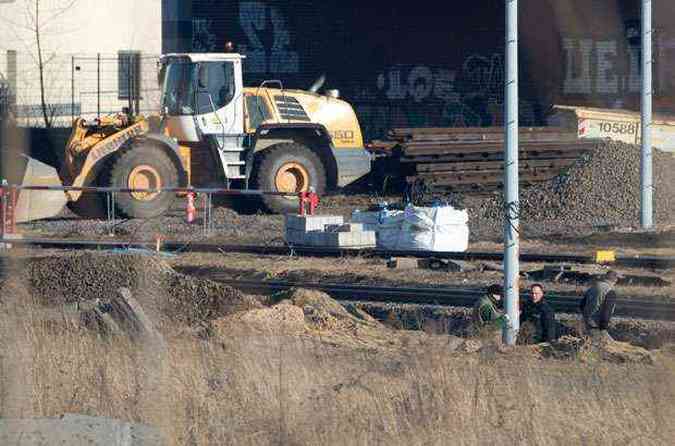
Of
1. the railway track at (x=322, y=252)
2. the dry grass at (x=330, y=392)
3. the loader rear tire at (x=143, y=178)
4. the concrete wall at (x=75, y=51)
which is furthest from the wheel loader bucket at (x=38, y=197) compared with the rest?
the dry grass at (x=330, y=392)

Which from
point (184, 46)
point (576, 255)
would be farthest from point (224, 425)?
point (184, 46)

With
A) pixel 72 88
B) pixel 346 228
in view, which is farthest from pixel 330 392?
pixel 72 88

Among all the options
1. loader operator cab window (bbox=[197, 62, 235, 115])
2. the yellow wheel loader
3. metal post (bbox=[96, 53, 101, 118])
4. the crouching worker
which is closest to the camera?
the crouching worker

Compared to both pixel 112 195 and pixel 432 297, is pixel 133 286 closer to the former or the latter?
pixel 432 297

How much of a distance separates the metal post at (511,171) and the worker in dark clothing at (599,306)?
4.93 ft

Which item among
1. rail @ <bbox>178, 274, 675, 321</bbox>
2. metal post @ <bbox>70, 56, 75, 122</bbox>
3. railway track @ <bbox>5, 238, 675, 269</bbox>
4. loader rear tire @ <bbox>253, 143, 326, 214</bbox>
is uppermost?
metal post @ <bbox>70, 56, 75, 122</bbox>

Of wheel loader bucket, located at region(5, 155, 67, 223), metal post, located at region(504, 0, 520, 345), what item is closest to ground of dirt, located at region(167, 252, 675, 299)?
metal post, located at region(504, 0, 520, 345)

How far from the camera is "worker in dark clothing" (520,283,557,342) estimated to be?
1299cm

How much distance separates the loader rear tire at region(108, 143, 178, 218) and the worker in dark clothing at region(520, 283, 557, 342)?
1211 centimetres

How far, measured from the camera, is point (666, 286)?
54.1 ft

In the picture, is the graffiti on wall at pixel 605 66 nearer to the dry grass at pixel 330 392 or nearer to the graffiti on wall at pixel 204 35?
the graffiti on wall at pixel 204 35

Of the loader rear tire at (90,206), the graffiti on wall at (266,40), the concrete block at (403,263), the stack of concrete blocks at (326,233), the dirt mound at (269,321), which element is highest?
the graffiti on wall at (266,40)

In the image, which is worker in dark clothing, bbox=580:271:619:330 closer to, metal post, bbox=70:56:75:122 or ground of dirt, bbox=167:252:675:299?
ground of dirt, bbox=167:252:675:299

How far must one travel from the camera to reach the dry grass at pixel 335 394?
8.02m
